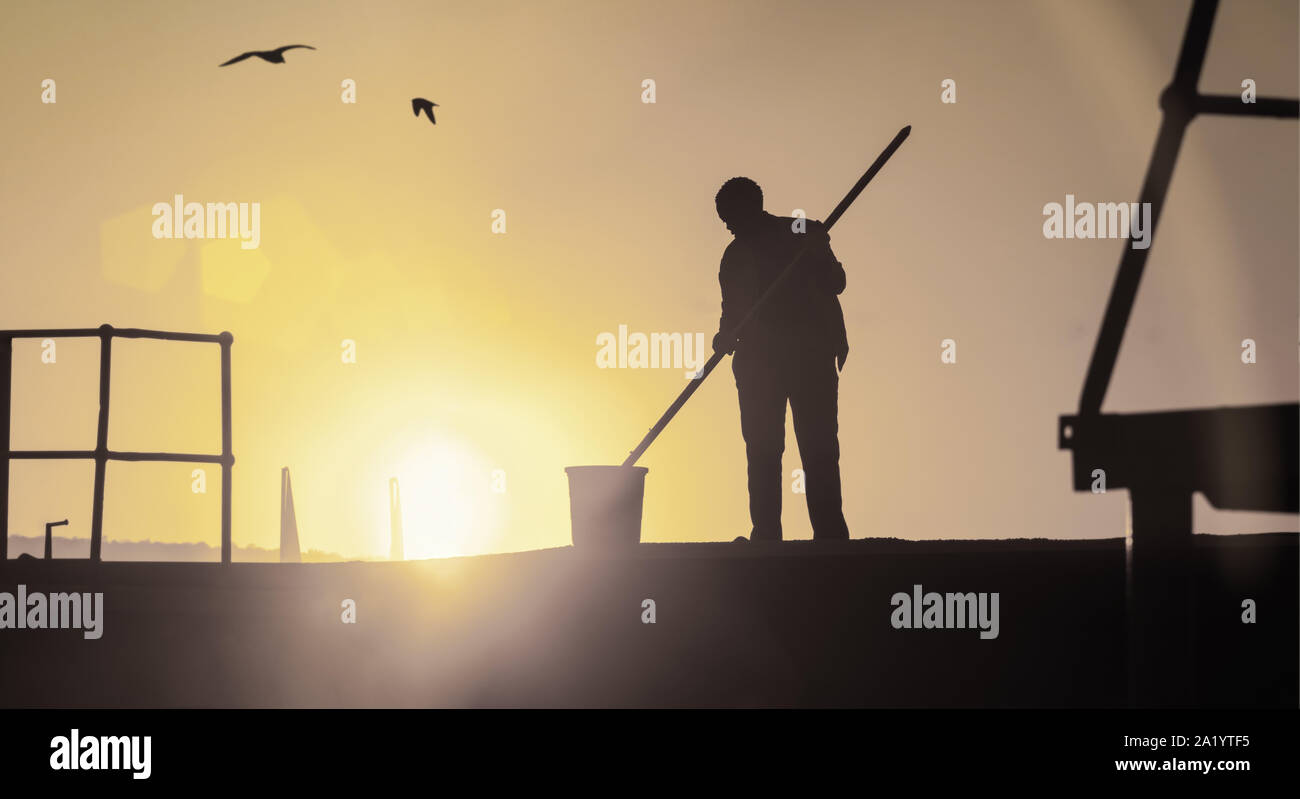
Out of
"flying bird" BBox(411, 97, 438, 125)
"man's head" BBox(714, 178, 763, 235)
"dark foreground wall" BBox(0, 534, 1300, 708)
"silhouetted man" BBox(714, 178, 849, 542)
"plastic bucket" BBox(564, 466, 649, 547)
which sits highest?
"flying bird" BBox(411, 97, 438, 125)

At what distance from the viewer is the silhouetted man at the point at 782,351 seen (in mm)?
6480

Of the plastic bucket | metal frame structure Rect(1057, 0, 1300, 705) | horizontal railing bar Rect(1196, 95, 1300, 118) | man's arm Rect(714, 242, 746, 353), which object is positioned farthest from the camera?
man's arm Rect(714, 242, 746, 353)

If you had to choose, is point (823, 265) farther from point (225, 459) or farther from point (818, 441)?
point (225, 459)

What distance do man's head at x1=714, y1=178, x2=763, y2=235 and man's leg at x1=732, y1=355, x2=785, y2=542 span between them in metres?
0.79

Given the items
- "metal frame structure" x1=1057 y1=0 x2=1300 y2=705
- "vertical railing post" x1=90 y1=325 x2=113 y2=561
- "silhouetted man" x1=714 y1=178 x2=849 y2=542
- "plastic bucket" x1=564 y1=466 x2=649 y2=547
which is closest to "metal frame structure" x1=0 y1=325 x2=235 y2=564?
"vertical railing post" x1=90 y1=325 x2=113 y2=561

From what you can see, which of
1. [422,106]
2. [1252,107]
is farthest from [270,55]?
[1252,107]

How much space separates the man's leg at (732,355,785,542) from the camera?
6.55 meters

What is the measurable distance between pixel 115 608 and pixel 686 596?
2490 millimetres

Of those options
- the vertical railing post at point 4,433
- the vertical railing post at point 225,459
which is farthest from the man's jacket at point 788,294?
the vertical railing post at point 4,433

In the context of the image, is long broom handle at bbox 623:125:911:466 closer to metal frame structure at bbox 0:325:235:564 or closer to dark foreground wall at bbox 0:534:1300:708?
dark foreground wall at bbox 0:534:1300:708

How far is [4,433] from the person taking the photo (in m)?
6.02

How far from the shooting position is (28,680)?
5117 mm
